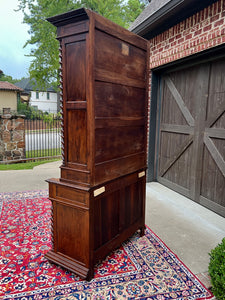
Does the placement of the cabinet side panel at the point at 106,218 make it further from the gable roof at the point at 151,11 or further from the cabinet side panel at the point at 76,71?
the gable roof at the point at 151,11

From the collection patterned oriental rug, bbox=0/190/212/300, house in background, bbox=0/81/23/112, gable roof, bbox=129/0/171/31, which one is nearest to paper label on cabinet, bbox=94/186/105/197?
patterned oriental rug, bbox=0/190/212/300

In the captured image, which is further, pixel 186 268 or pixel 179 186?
pixel 179 186

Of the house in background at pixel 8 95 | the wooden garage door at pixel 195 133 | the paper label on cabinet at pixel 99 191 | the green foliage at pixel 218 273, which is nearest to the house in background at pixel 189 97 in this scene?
the wooden garage door at pixel 195 133

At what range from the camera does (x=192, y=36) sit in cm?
394

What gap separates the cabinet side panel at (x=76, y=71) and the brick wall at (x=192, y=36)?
2.32 m

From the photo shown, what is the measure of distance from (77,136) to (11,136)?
6.84 meters

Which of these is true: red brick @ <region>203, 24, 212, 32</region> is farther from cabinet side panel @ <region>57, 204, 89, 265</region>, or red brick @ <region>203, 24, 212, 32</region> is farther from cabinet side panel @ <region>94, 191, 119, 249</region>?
cabinet side panel @ <region>57, 204, 89, 265</region>

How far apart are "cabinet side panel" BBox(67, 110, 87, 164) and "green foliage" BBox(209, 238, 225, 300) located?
1.56 meters

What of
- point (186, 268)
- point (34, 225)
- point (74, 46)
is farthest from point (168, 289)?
point (74, 46)

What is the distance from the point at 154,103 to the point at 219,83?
173 cm

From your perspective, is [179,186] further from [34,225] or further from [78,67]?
[78,67]

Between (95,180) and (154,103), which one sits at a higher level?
(154,103)

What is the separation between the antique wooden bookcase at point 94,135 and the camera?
2184 millimetres

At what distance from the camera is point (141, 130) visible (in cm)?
307
